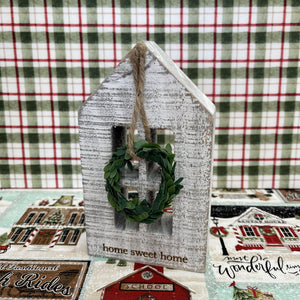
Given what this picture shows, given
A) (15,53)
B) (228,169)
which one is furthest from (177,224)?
(15,53)

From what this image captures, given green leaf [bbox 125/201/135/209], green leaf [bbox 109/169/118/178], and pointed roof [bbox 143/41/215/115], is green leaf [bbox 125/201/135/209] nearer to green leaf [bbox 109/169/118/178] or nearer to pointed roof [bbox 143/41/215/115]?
green leaf [bbox 109/169/118/178]

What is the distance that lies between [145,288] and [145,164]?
258mm

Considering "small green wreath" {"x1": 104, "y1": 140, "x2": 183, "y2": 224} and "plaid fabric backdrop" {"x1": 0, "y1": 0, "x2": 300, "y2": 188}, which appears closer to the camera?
"small green wreath" {"x1": 104, "y1": 140, "x2": 183, "y2": 224}

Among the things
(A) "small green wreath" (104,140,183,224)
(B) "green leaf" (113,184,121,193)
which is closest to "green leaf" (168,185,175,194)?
(A) "small green wreath" (104,140,183,224)

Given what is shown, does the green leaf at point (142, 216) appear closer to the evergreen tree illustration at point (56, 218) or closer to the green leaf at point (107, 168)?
the green leaf at point (107, 168)

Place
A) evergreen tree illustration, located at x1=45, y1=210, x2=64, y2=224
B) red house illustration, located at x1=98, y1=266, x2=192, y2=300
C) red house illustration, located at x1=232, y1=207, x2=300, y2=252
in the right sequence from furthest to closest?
evergreen tree illustration, located at x1=45, y1=210, x2=64, y2=224 < red house illustration, located at x1=232, y1=207, x2=300, y2=252 < red house illustration, located at x1=98, y1=266, x2=192, y2=300

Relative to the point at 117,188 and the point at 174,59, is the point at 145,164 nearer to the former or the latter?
A: the point at 117,188

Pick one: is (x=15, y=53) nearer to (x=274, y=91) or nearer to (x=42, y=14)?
(x=42, y=14)

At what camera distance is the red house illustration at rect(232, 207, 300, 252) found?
923mm

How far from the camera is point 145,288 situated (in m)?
0.77

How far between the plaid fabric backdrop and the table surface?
16 cm

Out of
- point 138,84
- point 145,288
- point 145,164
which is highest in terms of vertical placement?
point 138,84

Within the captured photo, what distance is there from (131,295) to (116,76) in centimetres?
45

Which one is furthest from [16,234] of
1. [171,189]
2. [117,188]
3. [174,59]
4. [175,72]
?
[174,59]
